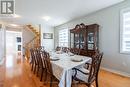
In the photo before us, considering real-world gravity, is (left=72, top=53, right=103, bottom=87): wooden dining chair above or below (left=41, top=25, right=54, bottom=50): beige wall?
below

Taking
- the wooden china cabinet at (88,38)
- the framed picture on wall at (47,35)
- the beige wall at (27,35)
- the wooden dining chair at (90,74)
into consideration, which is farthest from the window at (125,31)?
the beige wall at (27,35)

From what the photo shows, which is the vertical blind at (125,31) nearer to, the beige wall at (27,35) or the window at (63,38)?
the window at (63,38)

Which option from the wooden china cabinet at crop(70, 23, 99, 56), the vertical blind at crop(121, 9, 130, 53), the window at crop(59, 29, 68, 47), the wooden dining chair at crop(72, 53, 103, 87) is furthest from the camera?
the window at crop(59, 29, 68, 47)

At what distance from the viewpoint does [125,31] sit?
4012 mm

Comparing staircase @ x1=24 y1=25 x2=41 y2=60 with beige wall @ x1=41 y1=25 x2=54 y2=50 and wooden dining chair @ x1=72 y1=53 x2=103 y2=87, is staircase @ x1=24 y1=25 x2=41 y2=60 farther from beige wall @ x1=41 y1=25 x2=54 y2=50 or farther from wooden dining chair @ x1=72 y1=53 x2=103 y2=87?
wooden dining chair @ x1=72 y1=53 x2=103 y2=87

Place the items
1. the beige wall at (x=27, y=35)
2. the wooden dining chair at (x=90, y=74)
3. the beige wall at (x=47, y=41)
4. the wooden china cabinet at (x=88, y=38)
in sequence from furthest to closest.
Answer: the beige wall at (x=27, y=35) < the beige wall at (x=47, y=41) < the wooden china cabinet at (x=88, y=38) < the wooden dining chair at (x=90, y=74)

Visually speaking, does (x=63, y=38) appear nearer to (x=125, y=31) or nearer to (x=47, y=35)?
(x=47, y=35)

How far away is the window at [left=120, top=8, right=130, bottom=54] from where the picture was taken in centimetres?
395

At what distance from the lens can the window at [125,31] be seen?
155 inches

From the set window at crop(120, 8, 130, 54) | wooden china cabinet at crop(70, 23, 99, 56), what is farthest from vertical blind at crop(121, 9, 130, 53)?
wooden china cabinet at crop(70, 23, 99, 56)

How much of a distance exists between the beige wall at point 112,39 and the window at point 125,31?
0.42ft

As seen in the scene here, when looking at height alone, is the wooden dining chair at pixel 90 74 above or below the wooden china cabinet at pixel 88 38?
below

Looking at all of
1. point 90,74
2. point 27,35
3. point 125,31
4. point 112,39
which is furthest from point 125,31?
point 27,35

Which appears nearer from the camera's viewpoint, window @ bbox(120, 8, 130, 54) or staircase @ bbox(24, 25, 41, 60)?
window @ bbox(120, 8, 130, 54)
